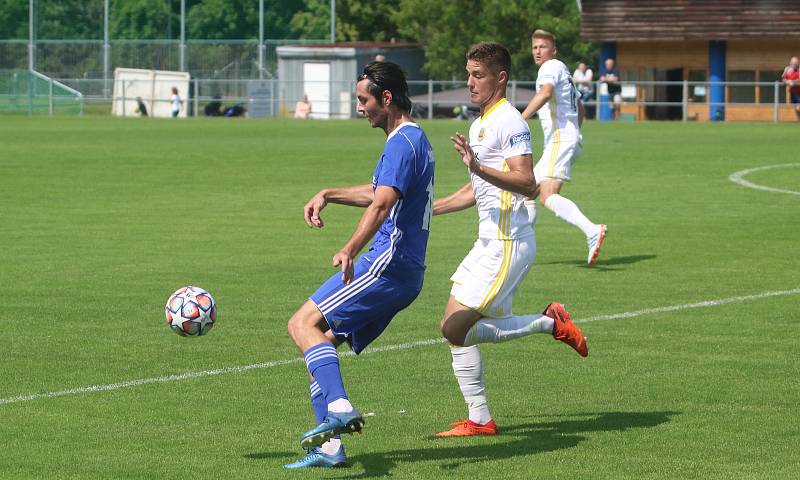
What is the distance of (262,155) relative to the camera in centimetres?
3212

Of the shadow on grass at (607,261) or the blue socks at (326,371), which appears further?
the shadow on grass at (607,261)

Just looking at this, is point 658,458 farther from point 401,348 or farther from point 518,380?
point 401,348

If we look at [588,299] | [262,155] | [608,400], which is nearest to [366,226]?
[608,400]

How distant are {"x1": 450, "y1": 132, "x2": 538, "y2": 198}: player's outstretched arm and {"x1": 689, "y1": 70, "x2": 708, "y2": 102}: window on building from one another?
42468 millimetres

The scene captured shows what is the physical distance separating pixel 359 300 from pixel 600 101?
4397cm

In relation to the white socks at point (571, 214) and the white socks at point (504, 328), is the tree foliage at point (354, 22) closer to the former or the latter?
the white socks at point (571, 214)

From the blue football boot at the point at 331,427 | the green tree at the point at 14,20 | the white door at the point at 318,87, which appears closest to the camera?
the blue football boot at the point at 331,427

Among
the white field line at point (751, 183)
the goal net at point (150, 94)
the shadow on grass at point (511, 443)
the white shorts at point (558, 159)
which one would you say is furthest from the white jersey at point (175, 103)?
the shadow on grass at point (511, 443)

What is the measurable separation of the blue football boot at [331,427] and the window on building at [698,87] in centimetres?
4367

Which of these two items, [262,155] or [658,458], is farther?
[262,155]

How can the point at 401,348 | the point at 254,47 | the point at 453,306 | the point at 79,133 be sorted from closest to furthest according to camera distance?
the point at 453,306
the point at 401,348
the point at 79,133
the point at 254,47

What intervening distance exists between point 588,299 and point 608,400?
13.9ft

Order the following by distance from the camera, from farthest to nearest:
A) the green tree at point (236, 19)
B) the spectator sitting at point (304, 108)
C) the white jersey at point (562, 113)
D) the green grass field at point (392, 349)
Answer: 1. the green tree at point (236, 19)
2. the spectator sitting at point (304, 108)
3. the white jersey at point (562, 113)
4. the green grass field at point (392, 349)

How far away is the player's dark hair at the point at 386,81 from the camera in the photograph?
7.39 metres
